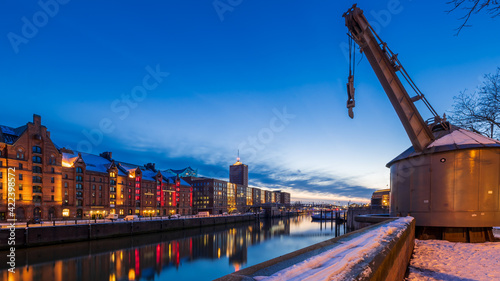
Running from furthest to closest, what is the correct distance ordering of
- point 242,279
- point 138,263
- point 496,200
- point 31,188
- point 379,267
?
point 31,188
point 138,263
point 496,200
point 379,267
point 242,279

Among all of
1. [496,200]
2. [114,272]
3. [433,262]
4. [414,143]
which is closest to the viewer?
[433,262]

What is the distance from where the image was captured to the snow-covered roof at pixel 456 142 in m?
16.3

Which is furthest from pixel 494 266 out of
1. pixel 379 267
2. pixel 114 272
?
pixel 114 272

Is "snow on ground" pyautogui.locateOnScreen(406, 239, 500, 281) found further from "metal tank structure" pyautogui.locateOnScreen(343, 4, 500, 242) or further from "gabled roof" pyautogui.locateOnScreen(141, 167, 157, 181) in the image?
"gabled roof" pyautogui.locateOnScreen(141, 167, 157, 181)

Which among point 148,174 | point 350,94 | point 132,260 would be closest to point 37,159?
point 132,260

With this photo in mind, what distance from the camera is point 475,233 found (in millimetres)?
16406

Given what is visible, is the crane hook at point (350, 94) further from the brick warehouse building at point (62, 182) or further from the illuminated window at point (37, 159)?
the illuminated window at point (37, 159)

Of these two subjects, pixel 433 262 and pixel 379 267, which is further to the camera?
pixel 433 262

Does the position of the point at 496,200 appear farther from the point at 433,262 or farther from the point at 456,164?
the point at 433,262

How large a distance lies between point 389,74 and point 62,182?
6275 centimetres

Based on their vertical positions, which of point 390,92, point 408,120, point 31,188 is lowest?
point 31,188

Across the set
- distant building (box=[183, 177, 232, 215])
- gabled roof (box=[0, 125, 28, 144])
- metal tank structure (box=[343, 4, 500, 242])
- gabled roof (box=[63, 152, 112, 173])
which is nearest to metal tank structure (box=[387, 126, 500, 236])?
metal tank structure (box=[343, 4, 500, 242])

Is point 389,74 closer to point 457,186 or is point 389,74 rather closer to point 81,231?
point 457,186

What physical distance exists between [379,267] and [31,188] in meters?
60.8
